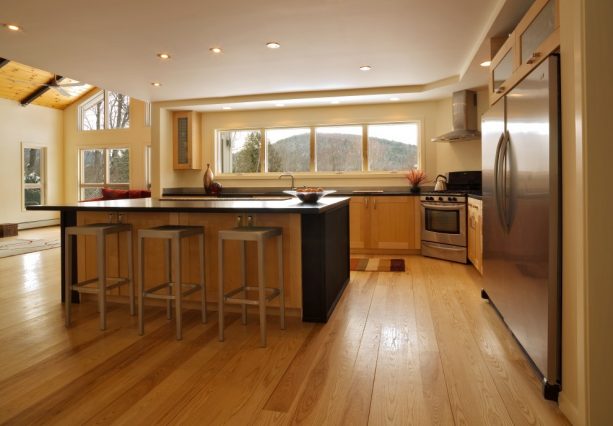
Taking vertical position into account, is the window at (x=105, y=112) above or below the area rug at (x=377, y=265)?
above

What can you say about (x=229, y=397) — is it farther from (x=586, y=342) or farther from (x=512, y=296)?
(x=512, y=296)

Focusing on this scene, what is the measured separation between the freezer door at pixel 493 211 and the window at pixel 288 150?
13.5ft

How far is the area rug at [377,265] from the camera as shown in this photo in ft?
16.5

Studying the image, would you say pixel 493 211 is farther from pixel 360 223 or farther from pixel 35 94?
pixel 35 94

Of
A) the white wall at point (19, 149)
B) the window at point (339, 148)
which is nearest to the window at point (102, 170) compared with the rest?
the white wall at point (19, 149)

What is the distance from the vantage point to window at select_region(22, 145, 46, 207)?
9.46 meters

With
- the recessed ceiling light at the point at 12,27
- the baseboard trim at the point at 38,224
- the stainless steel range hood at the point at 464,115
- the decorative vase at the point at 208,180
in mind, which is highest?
the recessed ceiling light at the point at 12,27

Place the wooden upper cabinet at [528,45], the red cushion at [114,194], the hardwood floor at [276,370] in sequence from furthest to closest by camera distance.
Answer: the red cushion at [114,194] → the wooden upper cabinet at [528,45] → the hardwood floor at [276,370]

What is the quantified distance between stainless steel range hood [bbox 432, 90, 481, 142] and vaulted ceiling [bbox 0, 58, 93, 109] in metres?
6.78

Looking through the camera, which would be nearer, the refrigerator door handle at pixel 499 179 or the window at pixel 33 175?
the refrigerator door handle at pixel 499 179

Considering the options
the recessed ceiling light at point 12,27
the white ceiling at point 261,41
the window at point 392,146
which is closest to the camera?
the white ceiling at point 261,41

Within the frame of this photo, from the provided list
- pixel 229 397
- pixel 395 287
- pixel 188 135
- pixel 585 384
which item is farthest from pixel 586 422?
pixel 188 135

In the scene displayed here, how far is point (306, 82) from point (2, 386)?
467cm

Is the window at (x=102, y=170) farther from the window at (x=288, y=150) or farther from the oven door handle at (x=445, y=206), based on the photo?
the oven door handle at (x=445, y=206)
